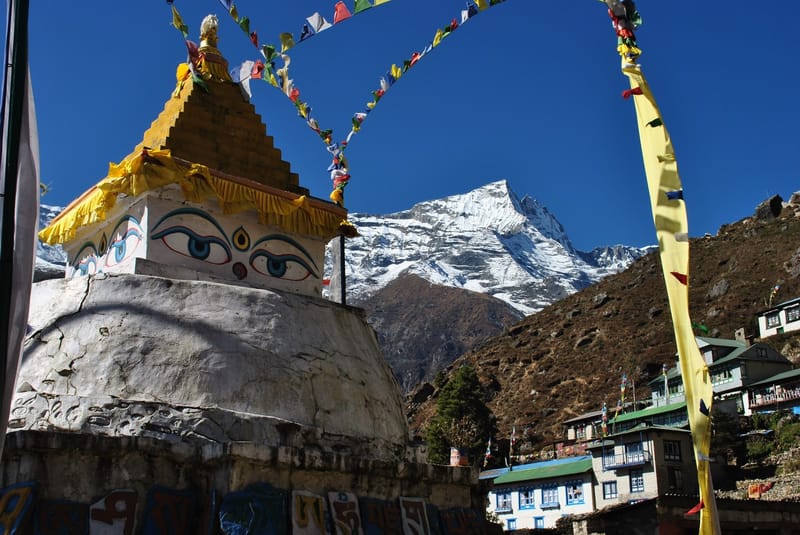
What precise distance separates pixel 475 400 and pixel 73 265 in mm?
44940

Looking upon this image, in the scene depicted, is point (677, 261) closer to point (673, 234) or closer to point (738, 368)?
point (673, 234)

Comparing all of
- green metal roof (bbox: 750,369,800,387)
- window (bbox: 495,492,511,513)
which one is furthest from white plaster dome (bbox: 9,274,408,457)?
green metal roof (bbox: 750,369,800,387)

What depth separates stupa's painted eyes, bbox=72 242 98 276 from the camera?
10845 mm

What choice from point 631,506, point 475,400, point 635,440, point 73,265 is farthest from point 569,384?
point 73,265

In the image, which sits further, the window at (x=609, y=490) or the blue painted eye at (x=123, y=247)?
the window at (x=609, y=490)

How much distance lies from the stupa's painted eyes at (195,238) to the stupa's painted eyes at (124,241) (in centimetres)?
30

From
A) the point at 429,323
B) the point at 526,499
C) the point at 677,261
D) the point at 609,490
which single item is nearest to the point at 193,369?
the point at 677,261

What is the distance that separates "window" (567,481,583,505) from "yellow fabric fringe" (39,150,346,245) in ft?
104

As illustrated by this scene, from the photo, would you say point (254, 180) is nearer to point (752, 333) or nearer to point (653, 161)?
point (653, 161)

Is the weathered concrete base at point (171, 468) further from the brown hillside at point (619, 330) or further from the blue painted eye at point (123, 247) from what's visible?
the brown hillside at point (619, 330)

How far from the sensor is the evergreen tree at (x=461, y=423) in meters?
48.9

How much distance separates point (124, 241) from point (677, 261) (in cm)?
617

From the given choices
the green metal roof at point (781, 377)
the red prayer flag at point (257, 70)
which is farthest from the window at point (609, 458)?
the red prayer flag at point (257, 70)

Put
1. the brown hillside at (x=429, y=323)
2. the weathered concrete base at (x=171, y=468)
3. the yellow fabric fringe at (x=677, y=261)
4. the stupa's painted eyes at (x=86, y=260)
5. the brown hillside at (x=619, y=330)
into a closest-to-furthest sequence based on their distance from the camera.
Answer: the weathered concrete base at (x=171, y=468) → the yellow fabric fringe at (x=677, y=261) → the stupa's painted eyes at (x=86, y=260) → the brown hillside at (x=619, y=330) → the brown hillside at (x=429, y=323)
